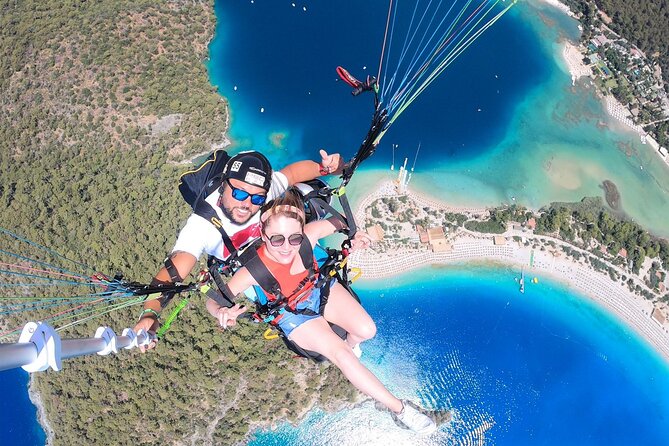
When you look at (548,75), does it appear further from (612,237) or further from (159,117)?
(159,117)

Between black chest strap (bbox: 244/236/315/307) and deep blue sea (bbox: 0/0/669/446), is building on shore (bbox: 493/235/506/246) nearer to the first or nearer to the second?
deep blue sea (bbox: 0/0/669/446)

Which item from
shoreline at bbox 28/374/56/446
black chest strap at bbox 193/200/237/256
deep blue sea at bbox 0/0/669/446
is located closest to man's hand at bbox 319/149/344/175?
black chest strap at bbox 193/200/237/256

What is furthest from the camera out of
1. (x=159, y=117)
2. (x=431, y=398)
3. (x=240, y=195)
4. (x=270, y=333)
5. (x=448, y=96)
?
(x=448, y=96)

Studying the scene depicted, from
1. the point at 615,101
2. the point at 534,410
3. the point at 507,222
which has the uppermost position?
the point at 615,101

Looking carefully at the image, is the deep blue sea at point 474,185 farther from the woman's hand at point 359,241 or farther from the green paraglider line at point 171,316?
the woman's hand at point 359,241

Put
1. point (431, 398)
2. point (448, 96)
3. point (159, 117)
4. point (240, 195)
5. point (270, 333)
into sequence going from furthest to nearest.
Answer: point (448, 96) → point (159, 117) → point (431, 398) → point (270, 333) → point (240, 195)

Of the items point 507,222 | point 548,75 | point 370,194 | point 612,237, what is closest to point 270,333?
point 370,194

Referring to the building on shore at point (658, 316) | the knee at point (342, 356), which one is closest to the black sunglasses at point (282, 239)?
the knee at point (342, 356)
